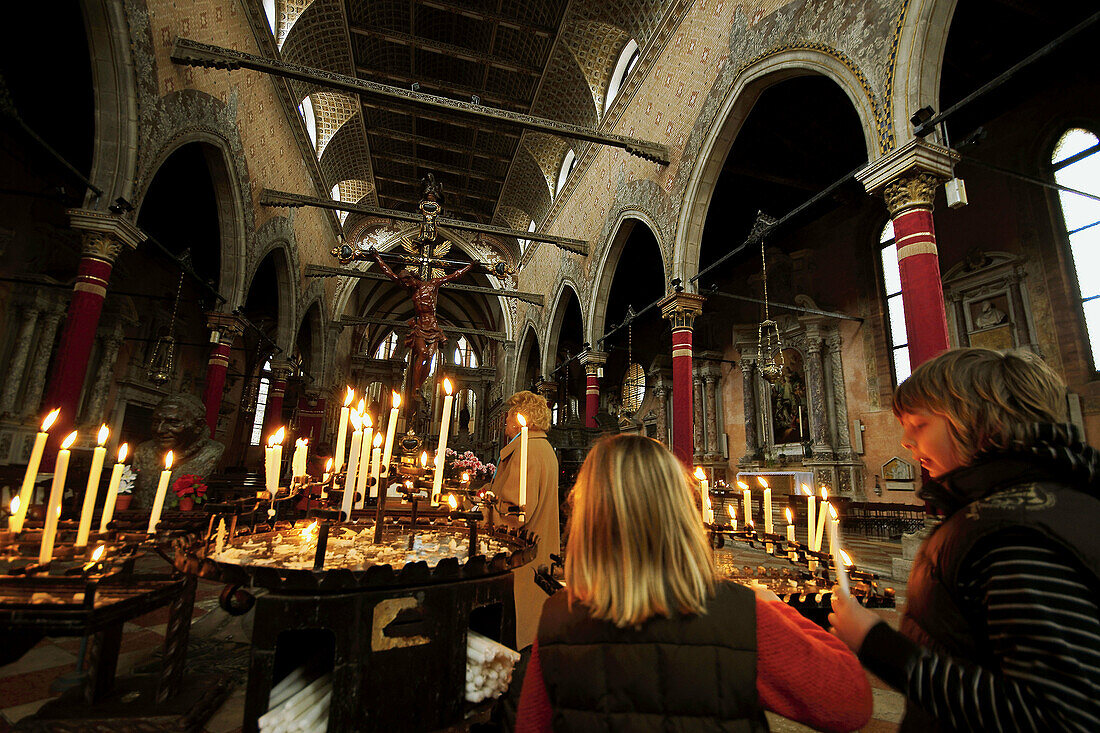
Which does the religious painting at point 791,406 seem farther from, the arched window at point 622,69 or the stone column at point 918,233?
the arched window at point 622,69

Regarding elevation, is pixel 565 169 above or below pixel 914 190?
above

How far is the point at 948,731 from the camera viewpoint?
0.86m

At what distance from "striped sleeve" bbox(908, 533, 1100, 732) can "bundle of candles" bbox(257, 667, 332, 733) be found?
4.95 ft

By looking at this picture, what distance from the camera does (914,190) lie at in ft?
15.0

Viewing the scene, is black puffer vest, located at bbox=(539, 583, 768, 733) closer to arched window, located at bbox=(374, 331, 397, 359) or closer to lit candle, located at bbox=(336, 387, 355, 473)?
lit candle, located at bbox=(336, 387, 355, 473)

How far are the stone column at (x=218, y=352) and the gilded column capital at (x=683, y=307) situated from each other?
9.28m

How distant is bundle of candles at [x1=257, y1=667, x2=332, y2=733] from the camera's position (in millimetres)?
1365

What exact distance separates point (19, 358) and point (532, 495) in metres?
10.6

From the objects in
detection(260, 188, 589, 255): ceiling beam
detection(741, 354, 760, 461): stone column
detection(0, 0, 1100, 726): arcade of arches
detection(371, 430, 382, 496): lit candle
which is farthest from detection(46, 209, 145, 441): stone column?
detection(741, 354, 760, 461): stone column

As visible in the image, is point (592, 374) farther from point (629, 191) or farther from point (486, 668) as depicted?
point (486, 668)

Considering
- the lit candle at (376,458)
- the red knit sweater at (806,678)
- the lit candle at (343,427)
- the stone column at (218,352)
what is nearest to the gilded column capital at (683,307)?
the lit candle at (376,458)

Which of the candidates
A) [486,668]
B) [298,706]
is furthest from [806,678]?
[298,706]

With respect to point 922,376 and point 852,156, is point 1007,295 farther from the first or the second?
point 922,376

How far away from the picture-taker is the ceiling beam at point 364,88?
7.09m
